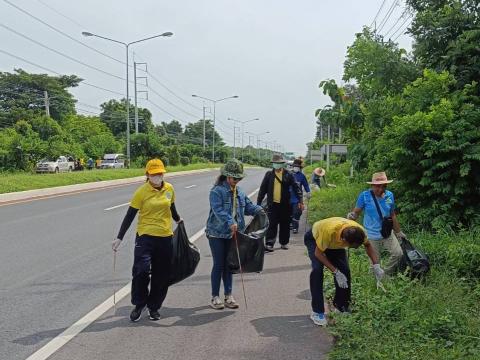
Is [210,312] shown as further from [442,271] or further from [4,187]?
[4,187]

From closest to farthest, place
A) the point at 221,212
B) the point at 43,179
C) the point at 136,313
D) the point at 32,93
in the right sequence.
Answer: the point at 136,313 < the point at 221,212 < the point at 43,179 < the point at 32,93

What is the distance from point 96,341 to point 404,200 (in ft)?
21.5

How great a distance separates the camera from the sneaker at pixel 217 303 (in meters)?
5.86

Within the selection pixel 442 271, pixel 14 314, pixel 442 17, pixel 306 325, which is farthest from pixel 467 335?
pixel 442 17

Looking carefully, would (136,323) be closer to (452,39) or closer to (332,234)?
(332,234)

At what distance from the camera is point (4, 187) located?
65.8 feet

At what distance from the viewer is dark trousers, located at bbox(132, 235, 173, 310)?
5.47 m

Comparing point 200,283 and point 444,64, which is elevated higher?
point 444,64

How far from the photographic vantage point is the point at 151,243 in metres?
5.51

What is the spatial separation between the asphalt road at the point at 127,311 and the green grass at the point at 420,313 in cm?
42

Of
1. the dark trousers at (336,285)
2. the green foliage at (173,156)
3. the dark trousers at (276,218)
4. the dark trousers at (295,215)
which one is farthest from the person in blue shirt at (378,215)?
the green foliage at (173,156)

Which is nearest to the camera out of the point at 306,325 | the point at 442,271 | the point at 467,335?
the point at 467,335

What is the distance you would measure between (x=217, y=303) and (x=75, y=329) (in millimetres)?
1557

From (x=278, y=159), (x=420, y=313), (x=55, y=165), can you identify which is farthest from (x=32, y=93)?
(x=420, y=313)
